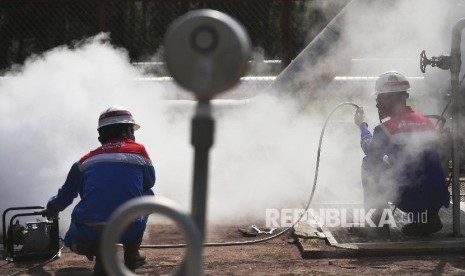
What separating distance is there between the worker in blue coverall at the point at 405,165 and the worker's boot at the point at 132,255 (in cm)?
213

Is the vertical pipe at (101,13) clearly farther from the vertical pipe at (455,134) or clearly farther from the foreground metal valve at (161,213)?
the foreground metal valve at (161,213)

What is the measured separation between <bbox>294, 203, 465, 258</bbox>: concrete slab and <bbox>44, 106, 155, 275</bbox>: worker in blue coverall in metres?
1.41

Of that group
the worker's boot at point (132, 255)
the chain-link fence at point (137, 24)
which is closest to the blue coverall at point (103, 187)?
the worker's boot at point (132, 255)

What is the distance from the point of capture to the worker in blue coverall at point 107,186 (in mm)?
5492

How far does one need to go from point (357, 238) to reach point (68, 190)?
8.07ft

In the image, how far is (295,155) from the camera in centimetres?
882

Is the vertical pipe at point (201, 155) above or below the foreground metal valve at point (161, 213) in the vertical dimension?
above

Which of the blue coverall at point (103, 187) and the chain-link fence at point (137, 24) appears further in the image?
the chain-link fence at point (137, 24)

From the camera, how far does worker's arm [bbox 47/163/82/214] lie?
574 cm

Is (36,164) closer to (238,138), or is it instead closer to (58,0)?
(238,138)

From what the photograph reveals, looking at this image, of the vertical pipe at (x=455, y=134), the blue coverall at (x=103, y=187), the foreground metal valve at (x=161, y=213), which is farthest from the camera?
the vertical pipe at (x=455, y=134)

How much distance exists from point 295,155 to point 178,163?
4.40 ft

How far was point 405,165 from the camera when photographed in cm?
657

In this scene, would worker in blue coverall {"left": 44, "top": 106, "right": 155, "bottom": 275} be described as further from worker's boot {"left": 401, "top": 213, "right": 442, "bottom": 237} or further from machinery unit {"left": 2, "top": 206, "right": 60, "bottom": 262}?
Answer: worker's boot {"left": 401, "top": 213, "right": 442, "bottom": 237}
